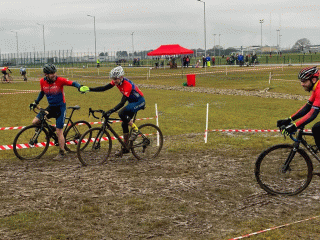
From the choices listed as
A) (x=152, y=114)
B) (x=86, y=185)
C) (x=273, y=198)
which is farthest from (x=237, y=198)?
(x=152, y=114)

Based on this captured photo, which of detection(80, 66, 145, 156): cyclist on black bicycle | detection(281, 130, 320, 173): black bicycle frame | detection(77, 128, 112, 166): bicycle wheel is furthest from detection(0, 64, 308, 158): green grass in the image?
detection(281, 130, 320, 173): black bicycle frame

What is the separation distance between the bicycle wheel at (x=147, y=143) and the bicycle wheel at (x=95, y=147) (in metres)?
0.56

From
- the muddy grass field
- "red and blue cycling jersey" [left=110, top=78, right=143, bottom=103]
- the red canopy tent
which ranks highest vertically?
the red canopy tent

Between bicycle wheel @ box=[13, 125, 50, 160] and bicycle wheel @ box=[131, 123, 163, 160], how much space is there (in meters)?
1.96

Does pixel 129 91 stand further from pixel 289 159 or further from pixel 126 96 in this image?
pixel 289 159

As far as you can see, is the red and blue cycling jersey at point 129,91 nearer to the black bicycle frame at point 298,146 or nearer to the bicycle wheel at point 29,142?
the bicycle wheel at point 29,142

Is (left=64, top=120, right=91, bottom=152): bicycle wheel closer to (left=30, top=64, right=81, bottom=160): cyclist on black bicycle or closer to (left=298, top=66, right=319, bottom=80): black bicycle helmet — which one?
(left=30, top=64, right=81, bottom=160): cyclist on black bicycle

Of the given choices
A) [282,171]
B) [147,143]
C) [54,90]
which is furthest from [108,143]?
[282,171]

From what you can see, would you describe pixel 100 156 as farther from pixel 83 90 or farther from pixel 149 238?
pixel 149 238

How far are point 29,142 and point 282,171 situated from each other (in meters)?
5.18

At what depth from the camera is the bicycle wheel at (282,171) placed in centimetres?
607

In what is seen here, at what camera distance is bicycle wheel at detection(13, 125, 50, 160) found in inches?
338

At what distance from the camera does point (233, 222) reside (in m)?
5.21

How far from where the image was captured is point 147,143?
8828 mm
